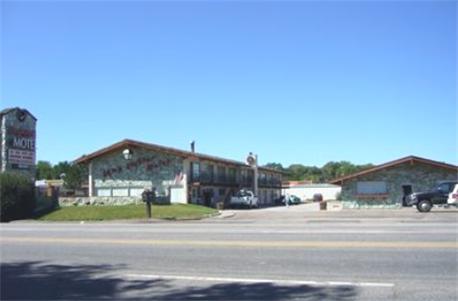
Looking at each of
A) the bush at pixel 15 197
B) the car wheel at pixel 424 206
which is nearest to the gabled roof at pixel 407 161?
the car wheel at pixel 424 206

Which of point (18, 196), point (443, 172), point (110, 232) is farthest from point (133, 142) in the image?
point (110, 232)

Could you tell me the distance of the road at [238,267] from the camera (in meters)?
9.43

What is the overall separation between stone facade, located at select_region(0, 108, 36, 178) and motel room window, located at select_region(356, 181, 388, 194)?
25617mm

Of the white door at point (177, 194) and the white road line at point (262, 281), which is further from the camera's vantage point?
the white door at point (177, 194)

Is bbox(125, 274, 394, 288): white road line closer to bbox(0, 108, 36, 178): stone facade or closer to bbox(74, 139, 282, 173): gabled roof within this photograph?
bbox(0, 108, 36, 178): stone facade

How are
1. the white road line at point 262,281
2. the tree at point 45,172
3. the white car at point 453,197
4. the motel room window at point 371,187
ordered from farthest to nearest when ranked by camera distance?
the tree at point 45,172 → the motel room window at point 371,187 → the white car at point 453,197 → the white road line at point 262,281

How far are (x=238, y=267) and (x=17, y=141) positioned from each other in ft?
115

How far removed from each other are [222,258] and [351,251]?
2631 millimetres

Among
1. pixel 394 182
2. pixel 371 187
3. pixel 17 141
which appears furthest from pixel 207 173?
pixel 17 141

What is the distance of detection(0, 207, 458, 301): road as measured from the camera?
371 inches

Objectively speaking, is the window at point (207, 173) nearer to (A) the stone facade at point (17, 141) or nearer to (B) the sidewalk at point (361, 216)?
(A) the stone facade at point (17, 141)

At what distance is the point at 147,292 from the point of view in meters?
9.60

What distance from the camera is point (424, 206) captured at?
39.3m

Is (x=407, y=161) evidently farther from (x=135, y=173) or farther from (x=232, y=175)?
(x=232, y=175)
